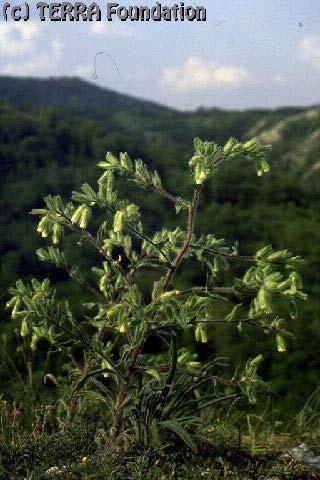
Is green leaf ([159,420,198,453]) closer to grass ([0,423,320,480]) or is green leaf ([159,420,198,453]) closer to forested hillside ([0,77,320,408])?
grass ([0,423,320,480])

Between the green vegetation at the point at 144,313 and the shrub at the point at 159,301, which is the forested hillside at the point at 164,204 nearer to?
the green vegetation at the point at 144,313

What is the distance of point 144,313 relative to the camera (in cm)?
320

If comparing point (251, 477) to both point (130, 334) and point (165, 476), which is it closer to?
point (165, 476)

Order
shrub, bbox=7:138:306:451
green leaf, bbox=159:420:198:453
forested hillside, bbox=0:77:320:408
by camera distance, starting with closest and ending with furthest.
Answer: shrub, bbox=7:138:306:451 < green leaf, bbox=159:420:198:453 < forested hillside, bbox=0:77:320:408

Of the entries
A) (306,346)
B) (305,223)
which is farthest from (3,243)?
(306,346)

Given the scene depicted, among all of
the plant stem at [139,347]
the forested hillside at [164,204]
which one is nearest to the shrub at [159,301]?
the plant stem at [139,347]

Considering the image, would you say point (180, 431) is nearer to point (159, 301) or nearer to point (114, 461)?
point (114, 461)

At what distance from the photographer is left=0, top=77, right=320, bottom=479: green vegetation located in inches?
133

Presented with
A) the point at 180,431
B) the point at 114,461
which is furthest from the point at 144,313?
the point at 114,461

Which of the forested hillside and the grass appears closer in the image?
the grass

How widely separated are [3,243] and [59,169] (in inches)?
230

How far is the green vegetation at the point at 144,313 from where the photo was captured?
3.39 meters

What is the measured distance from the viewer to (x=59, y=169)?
1989cm

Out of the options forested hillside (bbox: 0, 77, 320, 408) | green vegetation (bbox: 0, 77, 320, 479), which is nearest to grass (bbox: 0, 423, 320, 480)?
green vegetation (bbox: 0, 77, 320, 479)
